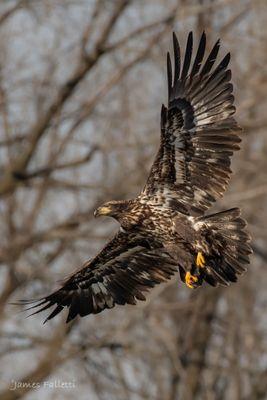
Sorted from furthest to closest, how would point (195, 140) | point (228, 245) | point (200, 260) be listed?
point (195, 140), point (228, 245), point (200, 260)

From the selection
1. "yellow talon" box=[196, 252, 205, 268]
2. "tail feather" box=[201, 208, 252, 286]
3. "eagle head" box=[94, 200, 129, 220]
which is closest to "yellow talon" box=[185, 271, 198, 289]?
"yellow talon" box=[196, 252, 205, 268]

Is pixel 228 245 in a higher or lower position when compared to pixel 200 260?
higher

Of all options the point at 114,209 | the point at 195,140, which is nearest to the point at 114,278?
the point at 114,209

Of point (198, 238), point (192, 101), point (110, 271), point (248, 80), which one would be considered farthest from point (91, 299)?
point (248, 80)

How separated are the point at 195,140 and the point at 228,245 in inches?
41.4

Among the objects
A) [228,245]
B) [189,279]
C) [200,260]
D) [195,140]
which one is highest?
[195,140]

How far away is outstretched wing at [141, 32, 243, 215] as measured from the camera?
11.1m

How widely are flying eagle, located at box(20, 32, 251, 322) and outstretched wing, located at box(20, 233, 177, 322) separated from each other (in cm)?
34

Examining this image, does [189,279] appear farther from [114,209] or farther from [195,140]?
[195,140]

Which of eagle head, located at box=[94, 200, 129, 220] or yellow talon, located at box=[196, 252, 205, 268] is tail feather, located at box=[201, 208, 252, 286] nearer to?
yellow talon, located at box=[196, 252, 205, 268]

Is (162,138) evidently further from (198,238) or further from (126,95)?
(126,95)

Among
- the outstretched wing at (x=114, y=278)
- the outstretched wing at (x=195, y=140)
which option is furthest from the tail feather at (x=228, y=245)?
the outstretched wing at (x=114, y=278)

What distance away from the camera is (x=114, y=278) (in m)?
12.1

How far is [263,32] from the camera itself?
20.0 m
